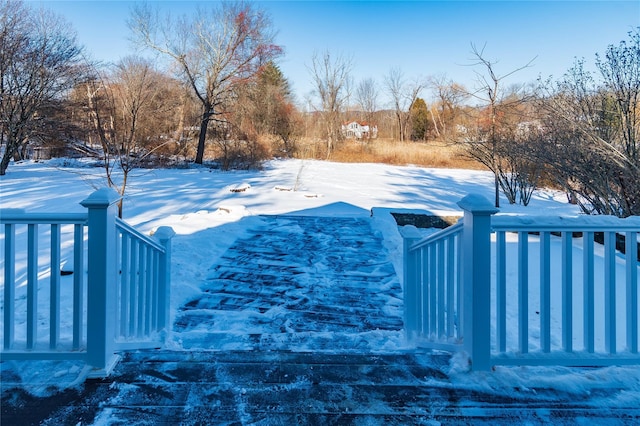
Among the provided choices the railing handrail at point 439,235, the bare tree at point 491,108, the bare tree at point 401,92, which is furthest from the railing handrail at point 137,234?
the bare tree at point 401,92

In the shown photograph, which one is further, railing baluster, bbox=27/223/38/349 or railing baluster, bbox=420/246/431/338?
railing baluster, bbox=420/246/431/338

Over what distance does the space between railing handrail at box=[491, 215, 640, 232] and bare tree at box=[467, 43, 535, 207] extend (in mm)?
7423

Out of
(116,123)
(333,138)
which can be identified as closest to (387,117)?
(333,138)

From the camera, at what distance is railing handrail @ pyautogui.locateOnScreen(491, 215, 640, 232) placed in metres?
1.77

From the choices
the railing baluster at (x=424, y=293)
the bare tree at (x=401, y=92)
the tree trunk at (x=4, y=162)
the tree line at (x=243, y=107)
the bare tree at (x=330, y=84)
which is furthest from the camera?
the bare tree at (x=401, y=92)

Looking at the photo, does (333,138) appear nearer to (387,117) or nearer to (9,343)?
(387,117)

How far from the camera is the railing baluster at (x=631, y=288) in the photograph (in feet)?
5.86

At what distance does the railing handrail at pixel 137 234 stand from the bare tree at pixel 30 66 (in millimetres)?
13142

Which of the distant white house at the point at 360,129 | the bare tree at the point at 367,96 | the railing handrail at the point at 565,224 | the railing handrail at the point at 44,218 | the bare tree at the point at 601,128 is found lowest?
the railing handrail at the point at 565,224

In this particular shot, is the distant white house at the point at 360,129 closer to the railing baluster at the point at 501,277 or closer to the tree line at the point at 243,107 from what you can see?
the tree line at the point at 243,107

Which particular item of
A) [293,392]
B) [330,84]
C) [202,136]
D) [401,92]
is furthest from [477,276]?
[401,92]

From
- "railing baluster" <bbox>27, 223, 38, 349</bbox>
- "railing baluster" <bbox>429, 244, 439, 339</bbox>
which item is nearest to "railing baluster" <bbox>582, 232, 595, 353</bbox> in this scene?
"railing baluster" <bbox>429, 244, 439, 339</bbox>

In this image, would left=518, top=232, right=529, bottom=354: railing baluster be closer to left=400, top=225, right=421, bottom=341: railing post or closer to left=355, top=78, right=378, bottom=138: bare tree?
left=400, top=225, right=421, bottom=341: railing post

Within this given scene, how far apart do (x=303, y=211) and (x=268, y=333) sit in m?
5.52
